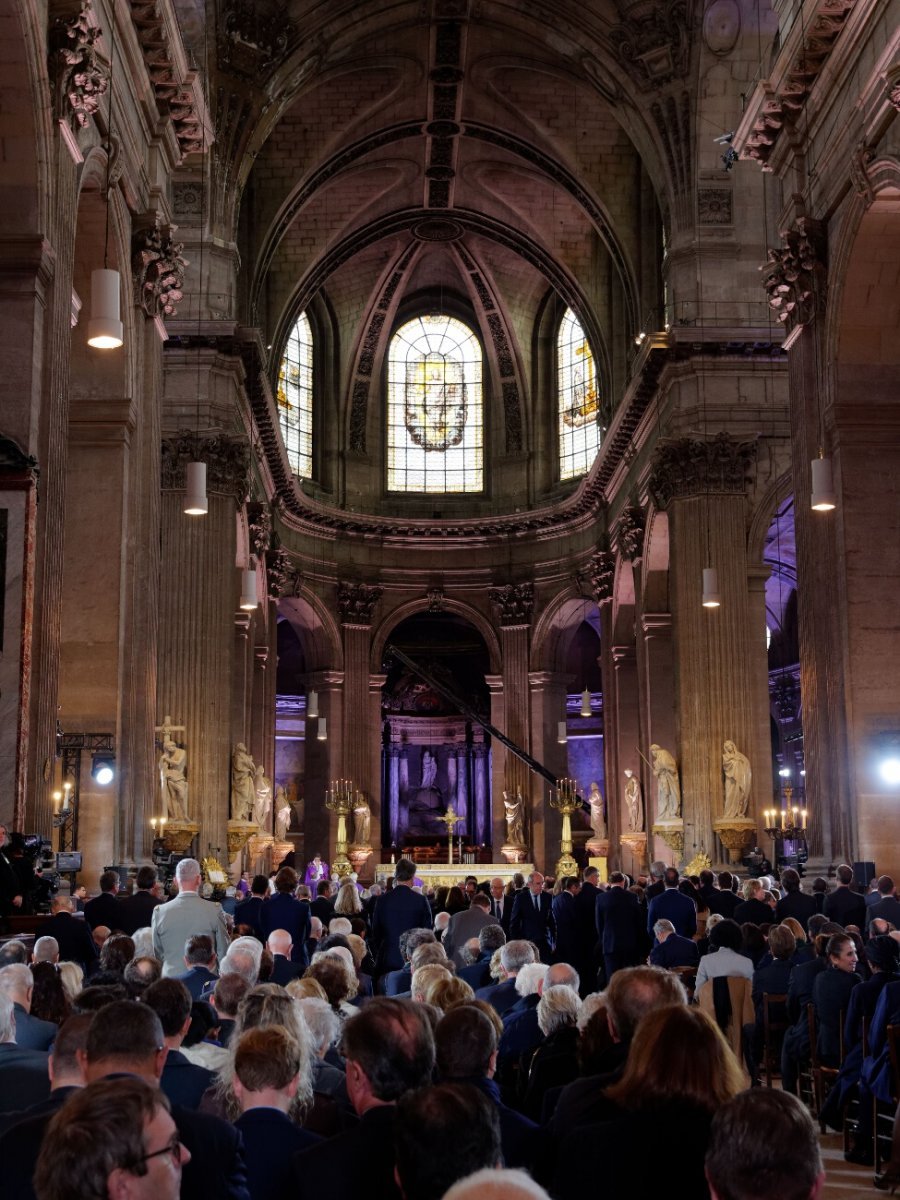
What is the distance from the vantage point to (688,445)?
27797 mm

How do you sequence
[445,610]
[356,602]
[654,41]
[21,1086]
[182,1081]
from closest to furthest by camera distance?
[21,1086] < [182,1081] < [654,41] < [356,602] < [445,610]

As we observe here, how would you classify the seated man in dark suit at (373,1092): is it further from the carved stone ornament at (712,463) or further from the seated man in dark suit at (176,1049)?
the carved stone ornament at (712,463)

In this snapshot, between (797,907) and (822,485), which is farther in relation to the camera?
(822,485)

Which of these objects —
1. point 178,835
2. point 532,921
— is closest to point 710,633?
point 178,835

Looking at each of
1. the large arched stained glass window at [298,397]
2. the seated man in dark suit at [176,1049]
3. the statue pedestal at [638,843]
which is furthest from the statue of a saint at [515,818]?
the seated man in dark suit at [176,1049]

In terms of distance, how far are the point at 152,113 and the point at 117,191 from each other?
70.4 inches

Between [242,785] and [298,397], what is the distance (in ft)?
56.5

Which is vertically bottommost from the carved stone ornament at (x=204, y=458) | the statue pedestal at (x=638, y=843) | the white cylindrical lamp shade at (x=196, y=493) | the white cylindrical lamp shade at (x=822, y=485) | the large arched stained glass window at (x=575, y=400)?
the statue pedestal at (x=638, y=843)

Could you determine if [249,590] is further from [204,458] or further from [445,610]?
[445,610]

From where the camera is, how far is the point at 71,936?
1018cm

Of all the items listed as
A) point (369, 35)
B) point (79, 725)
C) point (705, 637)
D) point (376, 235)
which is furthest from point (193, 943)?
point (376, 235)

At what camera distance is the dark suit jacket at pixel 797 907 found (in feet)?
46.2

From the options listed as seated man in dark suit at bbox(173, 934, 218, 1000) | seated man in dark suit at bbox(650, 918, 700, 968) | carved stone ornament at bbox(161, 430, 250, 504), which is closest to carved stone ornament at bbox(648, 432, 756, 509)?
carved stone ornament at bbox(161, 430, 250, 504)

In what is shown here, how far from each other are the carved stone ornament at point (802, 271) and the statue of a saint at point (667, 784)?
11331mm
